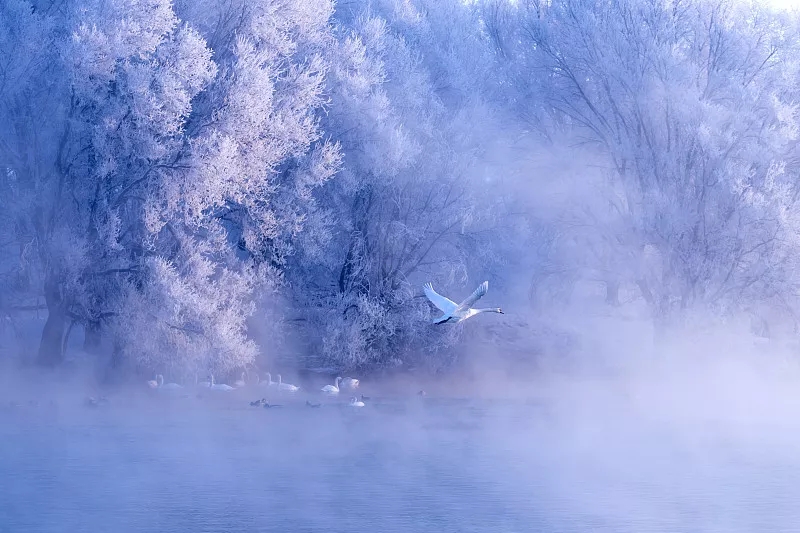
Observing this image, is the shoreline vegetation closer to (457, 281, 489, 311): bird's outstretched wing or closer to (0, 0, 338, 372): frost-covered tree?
(0, 0, 338, 372): frost-covered tree

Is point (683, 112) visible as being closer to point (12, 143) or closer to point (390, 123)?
point (390, 123)

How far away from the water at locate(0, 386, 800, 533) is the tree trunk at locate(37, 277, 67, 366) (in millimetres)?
1870

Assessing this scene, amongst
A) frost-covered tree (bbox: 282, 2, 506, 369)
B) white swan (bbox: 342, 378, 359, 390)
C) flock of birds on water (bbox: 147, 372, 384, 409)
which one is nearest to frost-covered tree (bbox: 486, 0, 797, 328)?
frost-covered tree (bbox: 282, 2, 506, 369)

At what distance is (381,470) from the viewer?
53.2 feet

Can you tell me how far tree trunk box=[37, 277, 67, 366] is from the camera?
72.2ft

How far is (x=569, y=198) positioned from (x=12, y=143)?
43.6ft

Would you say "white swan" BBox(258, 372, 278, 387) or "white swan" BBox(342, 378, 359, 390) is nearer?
"white swan" BBox(258, 372, 278, 387)

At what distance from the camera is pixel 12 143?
2239 cm

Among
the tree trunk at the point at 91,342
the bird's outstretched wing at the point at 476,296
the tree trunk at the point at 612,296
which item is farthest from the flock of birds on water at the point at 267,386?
the tree trunk at the point at 612,296

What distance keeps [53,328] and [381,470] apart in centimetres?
945

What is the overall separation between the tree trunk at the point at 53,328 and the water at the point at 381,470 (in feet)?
6.14

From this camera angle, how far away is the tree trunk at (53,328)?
22016 millimetres

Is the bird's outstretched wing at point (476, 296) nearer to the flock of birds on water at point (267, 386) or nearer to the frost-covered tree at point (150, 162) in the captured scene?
the flock of birds on water at point (267, 386)

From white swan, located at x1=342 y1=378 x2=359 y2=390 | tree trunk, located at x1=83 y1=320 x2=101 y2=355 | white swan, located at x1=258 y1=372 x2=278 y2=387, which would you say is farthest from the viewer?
white swan, located at x1=342 y1=378 x2=359 y2=390
